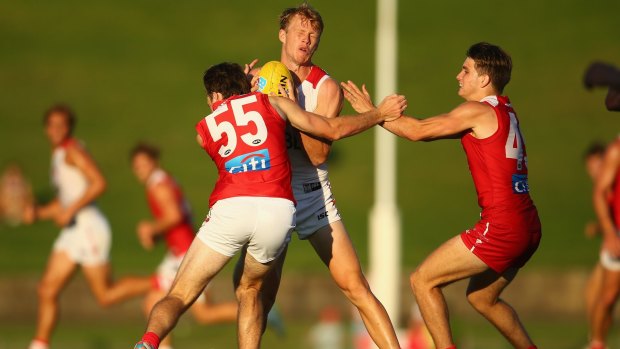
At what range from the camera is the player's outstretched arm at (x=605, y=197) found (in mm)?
13039

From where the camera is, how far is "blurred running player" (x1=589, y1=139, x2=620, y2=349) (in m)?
13.2

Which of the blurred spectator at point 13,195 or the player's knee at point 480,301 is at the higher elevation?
the player's knee at point 480,301

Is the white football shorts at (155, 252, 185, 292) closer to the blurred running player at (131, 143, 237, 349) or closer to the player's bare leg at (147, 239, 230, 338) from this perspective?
the blurred running player at (131, 143, 237, 349)

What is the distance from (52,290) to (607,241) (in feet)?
20.9

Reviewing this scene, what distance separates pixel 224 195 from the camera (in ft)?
28.9

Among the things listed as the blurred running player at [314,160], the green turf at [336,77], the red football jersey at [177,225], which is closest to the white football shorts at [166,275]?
the red football jersey at [177,225]

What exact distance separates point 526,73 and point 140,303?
17.2 meters

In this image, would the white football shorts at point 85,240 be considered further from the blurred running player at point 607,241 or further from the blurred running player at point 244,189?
the blurred running player at point 607,241

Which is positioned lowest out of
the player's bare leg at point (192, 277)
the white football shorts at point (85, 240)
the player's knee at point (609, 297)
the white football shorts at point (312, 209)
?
the player's knee at point (609, 297)

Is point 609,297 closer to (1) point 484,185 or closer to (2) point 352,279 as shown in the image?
(1) point 484,185

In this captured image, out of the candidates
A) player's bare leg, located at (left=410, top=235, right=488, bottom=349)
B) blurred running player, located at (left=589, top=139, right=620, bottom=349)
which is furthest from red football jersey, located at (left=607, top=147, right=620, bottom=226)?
player's bare leg, located at (left=410, top=235, right=488, bottom=349)

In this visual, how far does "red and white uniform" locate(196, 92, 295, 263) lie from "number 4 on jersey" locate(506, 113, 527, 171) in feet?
5.77

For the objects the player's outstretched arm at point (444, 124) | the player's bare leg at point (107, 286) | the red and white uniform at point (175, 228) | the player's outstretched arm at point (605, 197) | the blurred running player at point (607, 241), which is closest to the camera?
the player's outstretched arm at point (444, 124)

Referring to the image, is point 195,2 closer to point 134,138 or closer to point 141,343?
point 134,138
